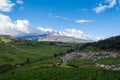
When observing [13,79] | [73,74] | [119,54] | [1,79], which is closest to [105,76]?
[73,74]

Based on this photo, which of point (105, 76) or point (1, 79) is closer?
point (105, 76)

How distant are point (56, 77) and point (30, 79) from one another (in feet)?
26.2

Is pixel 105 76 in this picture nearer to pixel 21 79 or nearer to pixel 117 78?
pixel 117 78

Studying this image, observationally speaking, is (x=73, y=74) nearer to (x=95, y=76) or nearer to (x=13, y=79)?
(x=95, y=76)

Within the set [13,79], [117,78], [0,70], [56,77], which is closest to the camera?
[117,78]

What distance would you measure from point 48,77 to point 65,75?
5594 mm

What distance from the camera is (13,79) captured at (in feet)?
290

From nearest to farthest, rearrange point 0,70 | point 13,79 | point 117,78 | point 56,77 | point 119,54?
point 117,78 → point 56,77 → point 13,79 → point 0,70 → point 119,54

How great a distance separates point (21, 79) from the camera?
85.6 metres

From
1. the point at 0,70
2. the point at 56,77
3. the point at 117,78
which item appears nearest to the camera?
the point at 117,78

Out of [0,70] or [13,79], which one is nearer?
[13,79]

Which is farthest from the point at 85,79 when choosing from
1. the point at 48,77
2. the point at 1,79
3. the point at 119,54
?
the point at 119,54

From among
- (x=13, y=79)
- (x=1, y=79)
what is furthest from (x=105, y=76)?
(x=1, y=79)

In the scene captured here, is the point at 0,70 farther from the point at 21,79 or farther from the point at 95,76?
the point at 95,76
